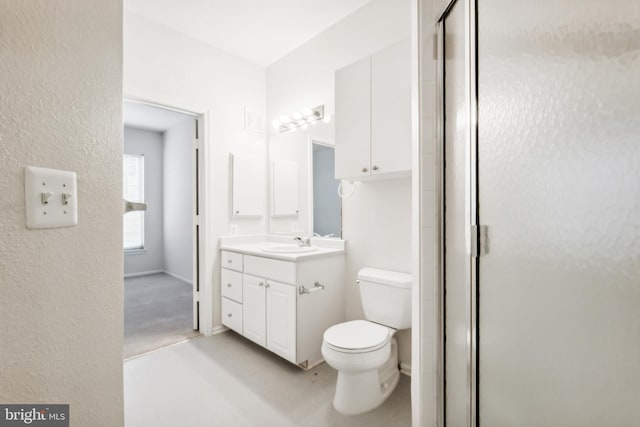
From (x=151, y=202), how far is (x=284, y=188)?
3.29 meters

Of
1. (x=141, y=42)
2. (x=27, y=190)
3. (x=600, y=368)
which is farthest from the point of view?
(x=141, y=42)

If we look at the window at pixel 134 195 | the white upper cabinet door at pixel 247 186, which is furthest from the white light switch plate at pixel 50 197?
the window at pixel 134 195

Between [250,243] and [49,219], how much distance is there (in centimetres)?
244

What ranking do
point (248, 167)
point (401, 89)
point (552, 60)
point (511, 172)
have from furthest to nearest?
1. point (248, 167)
2. point (401, 89)
3. point (511, 172)
4. point (552, 60)

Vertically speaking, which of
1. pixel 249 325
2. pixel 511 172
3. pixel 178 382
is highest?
pixel 511 172

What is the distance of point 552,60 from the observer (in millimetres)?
750

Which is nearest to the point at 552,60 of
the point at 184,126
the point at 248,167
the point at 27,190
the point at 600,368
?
the point at 600,368

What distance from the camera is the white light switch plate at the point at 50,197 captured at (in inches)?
21.0

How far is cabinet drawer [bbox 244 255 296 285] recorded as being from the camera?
6.62ft

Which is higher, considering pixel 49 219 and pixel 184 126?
pixel 184 126

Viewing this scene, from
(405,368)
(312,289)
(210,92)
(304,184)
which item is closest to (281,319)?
(312,289)

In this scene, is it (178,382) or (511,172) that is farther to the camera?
(178,382)

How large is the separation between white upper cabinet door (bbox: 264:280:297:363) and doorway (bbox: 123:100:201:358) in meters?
2.06

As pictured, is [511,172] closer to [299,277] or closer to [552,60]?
[552,60]
